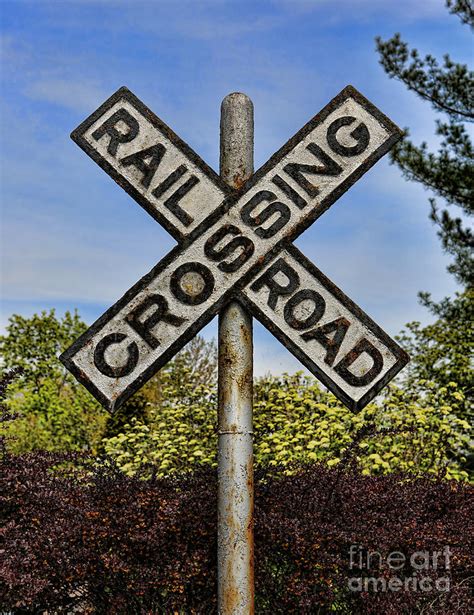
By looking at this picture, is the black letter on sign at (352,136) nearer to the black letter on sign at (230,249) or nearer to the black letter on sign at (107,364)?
the black letter on sign at (230,249)

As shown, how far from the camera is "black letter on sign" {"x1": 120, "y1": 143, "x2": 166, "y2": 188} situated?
340 centimetres

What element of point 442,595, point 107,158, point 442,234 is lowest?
point 442,595

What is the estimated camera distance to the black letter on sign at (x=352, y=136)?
336cm

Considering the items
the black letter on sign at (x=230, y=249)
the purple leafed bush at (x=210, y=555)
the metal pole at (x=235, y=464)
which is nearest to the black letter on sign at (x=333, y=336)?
the metal pole at (x=235, y=464)

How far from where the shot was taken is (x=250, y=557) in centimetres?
330

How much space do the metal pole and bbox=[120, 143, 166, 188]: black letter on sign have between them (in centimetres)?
35

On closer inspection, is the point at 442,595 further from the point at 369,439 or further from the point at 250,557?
the point at 369,439

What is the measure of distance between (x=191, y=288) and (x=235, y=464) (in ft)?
2.60

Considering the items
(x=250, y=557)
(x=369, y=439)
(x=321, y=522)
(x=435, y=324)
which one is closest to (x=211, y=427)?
(x=369, y=439)

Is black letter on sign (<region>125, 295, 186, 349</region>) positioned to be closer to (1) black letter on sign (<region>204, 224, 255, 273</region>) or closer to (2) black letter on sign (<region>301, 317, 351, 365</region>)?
(1) black letter on sign (<region>204, 224, 255, 273</region>)

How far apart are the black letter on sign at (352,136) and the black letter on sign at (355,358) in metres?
0.84

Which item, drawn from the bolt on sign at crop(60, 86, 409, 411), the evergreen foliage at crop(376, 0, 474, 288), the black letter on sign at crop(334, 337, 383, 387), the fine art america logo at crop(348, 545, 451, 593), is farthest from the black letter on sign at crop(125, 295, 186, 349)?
the evergreen foliage at crop(376, 0, 474, 288)

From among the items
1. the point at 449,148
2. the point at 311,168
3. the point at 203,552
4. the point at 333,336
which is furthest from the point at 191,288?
the point at 449,148

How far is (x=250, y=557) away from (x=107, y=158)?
6.16 feet
